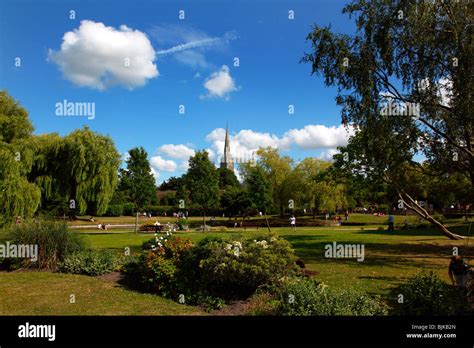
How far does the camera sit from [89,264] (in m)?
13.3

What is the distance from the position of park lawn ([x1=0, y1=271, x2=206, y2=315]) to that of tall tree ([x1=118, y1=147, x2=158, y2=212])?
72.4 feet

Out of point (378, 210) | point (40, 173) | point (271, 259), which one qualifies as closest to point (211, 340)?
point (271, 259)

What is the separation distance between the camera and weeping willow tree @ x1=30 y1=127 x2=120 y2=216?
3123 cm

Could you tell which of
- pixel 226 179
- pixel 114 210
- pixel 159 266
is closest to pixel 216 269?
pixel 159 266

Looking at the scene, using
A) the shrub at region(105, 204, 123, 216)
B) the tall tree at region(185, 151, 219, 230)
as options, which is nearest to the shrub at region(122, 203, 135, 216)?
the shrub at region(105, 204, 123, 216)

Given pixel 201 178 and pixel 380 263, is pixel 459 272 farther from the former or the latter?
pixel 201 178

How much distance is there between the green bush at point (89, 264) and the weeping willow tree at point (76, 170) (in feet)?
62.9

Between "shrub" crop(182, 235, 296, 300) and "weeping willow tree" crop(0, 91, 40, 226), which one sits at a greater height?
"weeping willow tree" crop(0, 91, 40, 226)

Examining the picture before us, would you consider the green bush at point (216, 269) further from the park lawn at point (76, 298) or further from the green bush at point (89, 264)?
the green bush at point (89, 264)

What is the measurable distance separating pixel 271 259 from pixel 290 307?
2238 mm

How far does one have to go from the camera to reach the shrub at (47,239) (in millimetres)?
13703

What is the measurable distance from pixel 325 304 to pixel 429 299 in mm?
2144

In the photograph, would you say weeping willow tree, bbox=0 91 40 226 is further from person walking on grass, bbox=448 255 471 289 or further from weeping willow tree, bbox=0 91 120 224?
person walking on grass, bbox=448 255 471 289

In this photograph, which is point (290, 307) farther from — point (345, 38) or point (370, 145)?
point (345, 38)
